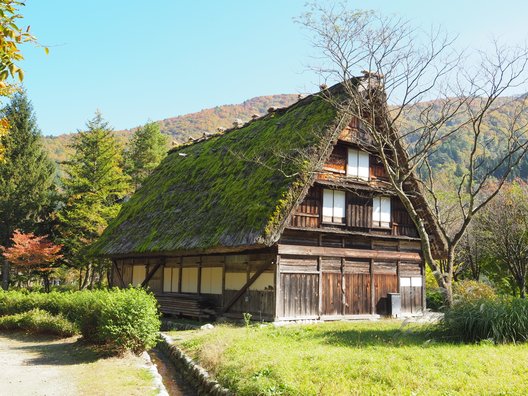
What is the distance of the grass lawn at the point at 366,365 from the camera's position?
20.2ft

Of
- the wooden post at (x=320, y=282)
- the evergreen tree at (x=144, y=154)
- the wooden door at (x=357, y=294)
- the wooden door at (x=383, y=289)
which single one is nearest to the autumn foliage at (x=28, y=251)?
the evergreen tree at (x=144, y=154)

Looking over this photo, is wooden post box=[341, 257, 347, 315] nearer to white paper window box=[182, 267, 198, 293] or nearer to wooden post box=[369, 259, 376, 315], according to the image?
wooden post box=[369, 259, 376, 315]

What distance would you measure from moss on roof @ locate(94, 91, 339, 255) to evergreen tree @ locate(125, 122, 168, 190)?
17775mm

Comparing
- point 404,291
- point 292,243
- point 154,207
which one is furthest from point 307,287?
point 154,207

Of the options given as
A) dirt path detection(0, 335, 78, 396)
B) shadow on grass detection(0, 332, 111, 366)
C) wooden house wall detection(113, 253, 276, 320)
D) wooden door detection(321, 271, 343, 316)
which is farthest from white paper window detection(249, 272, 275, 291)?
dirt path detection(0, 335, 78, 396)

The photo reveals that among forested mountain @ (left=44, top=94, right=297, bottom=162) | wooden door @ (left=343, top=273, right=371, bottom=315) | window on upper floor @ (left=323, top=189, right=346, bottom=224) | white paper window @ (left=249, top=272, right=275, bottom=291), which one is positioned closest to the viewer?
white paper window @ (left=249, top=272, right=275, bottom=291)

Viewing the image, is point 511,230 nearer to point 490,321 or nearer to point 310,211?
point 310,211

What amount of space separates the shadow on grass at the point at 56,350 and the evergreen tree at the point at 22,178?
65.0 ft

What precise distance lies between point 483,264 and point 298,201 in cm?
1997

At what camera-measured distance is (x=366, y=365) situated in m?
7.06

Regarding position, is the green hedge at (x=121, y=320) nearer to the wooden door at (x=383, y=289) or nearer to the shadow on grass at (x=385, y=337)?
the shadow on grass at (x=385, y=337)

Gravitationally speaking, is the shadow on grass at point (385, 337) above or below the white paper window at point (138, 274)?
below

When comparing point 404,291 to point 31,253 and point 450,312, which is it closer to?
point 450,312

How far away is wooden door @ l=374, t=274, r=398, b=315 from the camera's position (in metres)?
17.4
